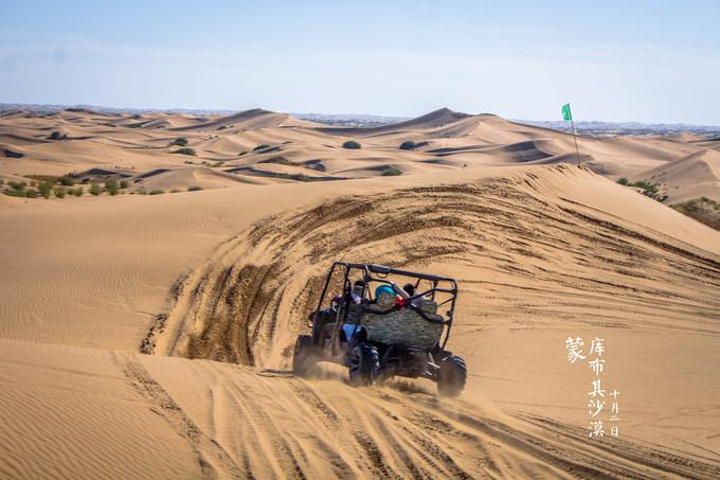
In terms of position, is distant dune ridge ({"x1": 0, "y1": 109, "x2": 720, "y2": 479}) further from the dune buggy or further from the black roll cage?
the black roll cage

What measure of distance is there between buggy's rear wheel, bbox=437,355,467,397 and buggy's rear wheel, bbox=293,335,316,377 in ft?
6.10

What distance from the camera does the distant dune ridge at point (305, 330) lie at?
6371 mm

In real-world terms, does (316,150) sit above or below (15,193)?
above

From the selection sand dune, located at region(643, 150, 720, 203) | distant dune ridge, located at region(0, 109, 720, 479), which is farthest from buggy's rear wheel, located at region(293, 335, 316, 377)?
sand dune, located at region(643, 150, 720, 203)

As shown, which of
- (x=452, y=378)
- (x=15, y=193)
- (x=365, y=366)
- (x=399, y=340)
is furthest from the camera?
(x=15, y=193)

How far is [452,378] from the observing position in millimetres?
8812

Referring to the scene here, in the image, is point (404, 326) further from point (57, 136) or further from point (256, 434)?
point (57, 136)

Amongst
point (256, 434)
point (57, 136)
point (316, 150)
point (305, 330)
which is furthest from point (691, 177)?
point (57, 136)

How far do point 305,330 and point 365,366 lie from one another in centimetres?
432

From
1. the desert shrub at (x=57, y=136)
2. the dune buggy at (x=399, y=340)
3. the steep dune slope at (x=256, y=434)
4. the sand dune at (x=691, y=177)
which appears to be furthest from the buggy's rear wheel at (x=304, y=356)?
the desert shrub at (x=57, y=136)

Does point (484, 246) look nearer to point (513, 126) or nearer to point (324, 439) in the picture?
point (324, 439)

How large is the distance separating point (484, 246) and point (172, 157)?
42.1m

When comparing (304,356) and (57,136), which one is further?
(57,136)

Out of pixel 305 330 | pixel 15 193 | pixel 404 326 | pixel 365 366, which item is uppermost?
pixel 15 193
